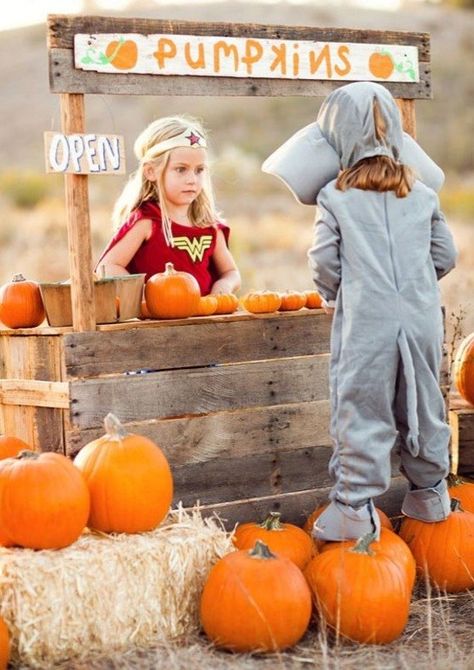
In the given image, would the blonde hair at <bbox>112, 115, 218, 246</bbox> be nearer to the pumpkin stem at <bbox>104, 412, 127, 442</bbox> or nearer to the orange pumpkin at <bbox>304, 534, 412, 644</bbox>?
the pumpkin stem at <bbox>104, 412, 127, 442</bbox>

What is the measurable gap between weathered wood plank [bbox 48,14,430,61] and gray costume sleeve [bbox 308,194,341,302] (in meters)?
0.97

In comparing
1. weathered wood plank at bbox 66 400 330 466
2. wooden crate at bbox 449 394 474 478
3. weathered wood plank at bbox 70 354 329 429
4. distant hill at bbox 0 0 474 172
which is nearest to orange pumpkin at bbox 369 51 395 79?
weathered wood plank at bbox 70 354 329 429

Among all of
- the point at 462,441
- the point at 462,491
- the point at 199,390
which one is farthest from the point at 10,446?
the point at 462,441

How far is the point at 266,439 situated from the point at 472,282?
621 centimetres

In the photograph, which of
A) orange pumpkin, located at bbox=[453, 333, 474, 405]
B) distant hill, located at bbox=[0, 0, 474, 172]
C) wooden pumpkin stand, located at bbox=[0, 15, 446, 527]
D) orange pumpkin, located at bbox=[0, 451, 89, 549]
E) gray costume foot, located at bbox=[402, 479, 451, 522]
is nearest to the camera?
orange pumpkin, located at bbox=[0, 451, 89, 549]

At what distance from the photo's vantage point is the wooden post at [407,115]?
5.62 meters

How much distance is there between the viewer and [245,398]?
207 inches

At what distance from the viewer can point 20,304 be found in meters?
5.03

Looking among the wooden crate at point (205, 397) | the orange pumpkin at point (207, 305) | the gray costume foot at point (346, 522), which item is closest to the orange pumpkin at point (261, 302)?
the wooden crate at point (205, 397)

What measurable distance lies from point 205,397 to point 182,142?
4.19 feet

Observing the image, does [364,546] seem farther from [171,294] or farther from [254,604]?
[171,294]

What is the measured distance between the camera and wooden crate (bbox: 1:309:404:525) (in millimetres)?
4824

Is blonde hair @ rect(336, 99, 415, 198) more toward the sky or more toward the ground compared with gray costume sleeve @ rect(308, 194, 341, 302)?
more toward the sky

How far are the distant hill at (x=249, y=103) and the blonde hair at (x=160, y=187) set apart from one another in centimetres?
2703
